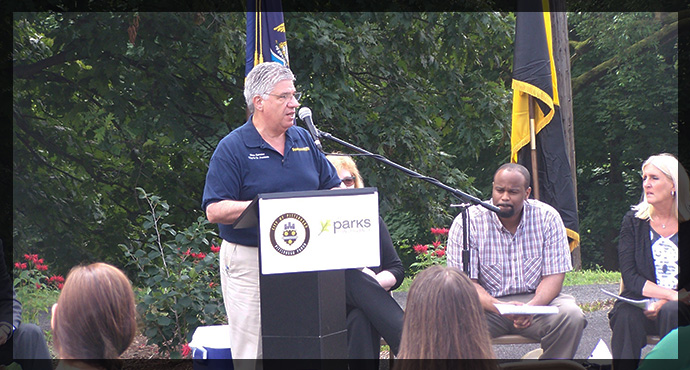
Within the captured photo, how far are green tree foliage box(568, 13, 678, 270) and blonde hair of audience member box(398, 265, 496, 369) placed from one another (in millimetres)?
16905

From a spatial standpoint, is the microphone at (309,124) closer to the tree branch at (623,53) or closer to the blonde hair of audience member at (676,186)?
the blonde hair of audience member at (676,186)

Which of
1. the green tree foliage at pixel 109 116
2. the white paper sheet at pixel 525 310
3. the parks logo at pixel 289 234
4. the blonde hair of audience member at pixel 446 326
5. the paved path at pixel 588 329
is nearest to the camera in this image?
the blonde hair of audience member at pixel 446 326

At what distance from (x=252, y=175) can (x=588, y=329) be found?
410 centimetres

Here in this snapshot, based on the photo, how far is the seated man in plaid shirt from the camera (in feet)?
15.0

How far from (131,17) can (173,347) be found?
4379 mm

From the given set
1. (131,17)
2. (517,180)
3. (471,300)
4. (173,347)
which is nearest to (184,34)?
(131,17)

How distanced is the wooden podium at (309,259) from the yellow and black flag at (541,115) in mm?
3077

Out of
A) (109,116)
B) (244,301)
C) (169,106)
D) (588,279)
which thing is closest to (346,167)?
(244,301)

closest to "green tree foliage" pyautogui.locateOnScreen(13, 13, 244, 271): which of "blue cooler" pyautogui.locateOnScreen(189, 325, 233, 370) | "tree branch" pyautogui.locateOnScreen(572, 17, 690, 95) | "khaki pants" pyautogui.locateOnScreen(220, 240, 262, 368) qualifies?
"khaki pants" pyautogui.locateOnScreen(220, 240, 262, 368)

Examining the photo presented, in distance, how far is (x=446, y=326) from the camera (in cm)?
189

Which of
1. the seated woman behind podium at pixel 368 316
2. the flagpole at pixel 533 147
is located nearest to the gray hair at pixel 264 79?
the seated woman behind podium at pixel 368 316

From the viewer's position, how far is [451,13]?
9797mm

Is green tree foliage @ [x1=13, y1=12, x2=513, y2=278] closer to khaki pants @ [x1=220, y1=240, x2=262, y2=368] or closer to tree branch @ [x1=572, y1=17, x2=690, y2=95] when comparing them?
khaki pants @ [x1=220, y1=240, x2=262, y2=368]

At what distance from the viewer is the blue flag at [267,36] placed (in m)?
6.53
